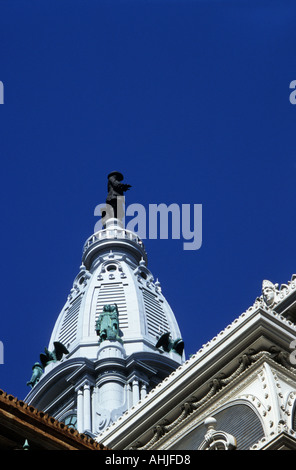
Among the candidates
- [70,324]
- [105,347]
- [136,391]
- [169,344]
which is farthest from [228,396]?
[70,324]

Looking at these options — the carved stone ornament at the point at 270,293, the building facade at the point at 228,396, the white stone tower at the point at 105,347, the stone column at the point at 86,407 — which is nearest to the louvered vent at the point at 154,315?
the white stone tower at the point at 105,347

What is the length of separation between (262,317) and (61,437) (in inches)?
303

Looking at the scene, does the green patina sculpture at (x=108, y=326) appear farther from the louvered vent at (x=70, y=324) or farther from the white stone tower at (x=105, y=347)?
the louvered vent at (x=70, y=324)

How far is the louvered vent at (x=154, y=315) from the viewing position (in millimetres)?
79125

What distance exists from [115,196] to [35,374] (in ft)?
64.9

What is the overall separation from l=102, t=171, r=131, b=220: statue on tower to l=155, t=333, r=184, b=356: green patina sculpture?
1608 cm

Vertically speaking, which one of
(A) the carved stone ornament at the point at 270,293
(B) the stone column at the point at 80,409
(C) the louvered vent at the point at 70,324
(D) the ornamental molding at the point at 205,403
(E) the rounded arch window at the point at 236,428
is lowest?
(E) the rounded arch window at the point at 236,428

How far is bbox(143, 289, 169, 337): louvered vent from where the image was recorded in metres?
79.1

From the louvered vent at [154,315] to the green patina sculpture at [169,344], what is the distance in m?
1.37

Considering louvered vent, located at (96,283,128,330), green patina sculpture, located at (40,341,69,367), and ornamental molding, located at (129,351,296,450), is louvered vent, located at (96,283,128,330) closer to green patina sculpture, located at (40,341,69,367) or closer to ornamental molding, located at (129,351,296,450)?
green patina sculpture, located at (40,341,69,367)

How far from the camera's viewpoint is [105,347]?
74750 millimetres

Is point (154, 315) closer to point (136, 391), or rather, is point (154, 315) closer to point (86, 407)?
point (136, 391)

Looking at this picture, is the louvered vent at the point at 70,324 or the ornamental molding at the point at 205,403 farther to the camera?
the louvered vent at the point at 70,324
